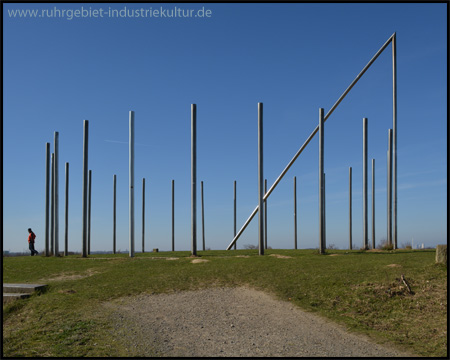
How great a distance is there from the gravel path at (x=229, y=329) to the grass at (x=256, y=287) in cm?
47

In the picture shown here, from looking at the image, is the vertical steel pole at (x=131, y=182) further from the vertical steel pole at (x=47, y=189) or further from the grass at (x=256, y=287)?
the vertical steel pole at (x=47, y=189)

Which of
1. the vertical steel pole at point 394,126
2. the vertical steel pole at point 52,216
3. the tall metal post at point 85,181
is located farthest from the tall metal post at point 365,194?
the vertical steel pole at point 52,216

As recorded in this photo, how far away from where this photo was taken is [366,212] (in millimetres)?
28750

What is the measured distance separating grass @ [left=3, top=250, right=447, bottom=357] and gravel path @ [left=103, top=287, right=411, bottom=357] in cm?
47

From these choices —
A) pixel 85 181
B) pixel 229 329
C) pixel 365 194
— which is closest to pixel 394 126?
pixel 365 194

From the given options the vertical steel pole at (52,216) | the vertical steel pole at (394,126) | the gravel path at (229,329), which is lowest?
the gravel path at (229,329)

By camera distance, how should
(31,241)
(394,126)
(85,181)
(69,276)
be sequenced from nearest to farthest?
1. (69,276)
2. (394,126)
3. (85,181)
4. (31,241)

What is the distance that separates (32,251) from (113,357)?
23.5 m

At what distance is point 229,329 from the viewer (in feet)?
34.5

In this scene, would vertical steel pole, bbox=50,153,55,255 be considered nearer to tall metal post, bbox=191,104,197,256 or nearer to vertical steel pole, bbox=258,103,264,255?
tall metal post, bbox=191,104,197,256

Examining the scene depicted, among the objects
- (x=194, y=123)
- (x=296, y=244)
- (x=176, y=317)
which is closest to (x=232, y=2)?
(x=176, y=317)

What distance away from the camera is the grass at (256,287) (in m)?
9.95

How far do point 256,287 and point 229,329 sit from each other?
408 cm

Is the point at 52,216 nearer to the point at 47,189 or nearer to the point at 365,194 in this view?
the point at 47,189
